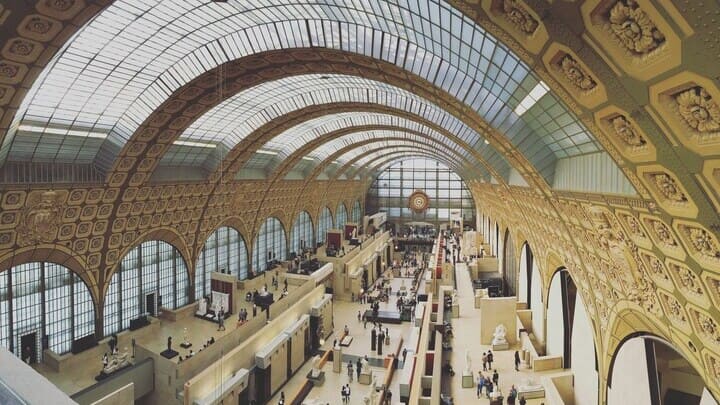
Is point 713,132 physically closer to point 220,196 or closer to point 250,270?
point 220,196

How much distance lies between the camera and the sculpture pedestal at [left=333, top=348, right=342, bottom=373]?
3103 centimetres

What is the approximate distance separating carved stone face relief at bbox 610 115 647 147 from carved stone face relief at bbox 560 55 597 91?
2.70 ft

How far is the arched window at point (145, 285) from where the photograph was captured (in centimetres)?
3064

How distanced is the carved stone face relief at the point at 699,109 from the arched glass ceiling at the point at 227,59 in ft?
18.7

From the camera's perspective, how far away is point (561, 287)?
24.0 m

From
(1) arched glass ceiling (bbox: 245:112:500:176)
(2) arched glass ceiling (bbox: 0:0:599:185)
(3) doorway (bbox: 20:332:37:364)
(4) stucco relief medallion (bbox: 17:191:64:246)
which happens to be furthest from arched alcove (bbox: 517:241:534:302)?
(3) doorway (bbox: 20:332:37:364)

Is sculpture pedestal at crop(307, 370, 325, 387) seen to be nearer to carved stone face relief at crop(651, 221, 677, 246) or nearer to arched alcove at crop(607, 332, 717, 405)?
arched alcove at crop(607, 332, 717, 405)

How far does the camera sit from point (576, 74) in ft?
27.1

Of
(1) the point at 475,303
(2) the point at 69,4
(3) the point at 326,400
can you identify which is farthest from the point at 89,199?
(1) the point at 475,303

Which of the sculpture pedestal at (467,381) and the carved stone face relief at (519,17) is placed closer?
the carved stone face relief at (519,17)

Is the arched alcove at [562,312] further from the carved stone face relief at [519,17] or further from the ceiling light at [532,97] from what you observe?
the carved stone face relief at [519,17]

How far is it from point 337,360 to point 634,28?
2840 cm

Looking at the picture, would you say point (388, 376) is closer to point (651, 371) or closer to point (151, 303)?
point (651, 371)

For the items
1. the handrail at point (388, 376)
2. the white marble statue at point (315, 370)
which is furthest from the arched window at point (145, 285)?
the handrail at point (388, 376)
